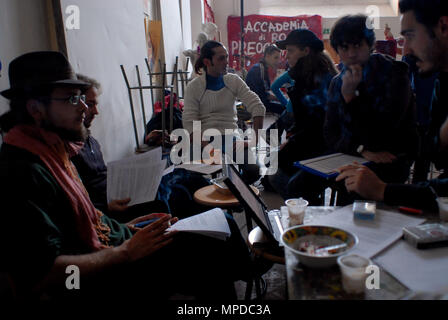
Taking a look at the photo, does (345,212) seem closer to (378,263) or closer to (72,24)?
(378,263)

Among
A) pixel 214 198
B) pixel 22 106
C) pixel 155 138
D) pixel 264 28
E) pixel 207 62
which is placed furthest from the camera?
pixel 264 28

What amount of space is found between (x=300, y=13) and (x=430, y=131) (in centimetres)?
949

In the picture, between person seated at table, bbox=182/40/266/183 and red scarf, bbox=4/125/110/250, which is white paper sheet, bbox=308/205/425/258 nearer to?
red scarf, bbox=4/125/110/250

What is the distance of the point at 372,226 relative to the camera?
3.34 feet

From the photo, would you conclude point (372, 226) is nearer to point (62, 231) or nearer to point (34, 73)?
point (62, 231)

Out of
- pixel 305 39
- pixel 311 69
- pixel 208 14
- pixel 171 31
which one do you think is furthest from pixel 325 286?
pixel 208 14

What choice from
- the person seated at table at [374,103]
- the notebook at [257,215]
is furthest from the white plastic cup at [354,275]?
the person seated at table at [374,103]

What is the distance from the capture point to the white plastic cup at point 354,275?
29.1 inches

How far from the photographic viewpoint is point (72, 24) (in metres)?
2.08

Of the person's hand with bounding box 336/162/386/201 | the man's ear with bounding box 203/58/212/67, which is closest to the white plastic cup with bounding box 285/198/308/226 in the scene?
the person's hand with bounding box 336/162/386/201

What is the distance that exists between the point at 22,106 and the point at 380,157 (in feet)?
5.25

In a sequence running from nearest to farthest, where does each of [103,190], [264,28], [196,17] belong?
1. [103,190]
2. [196,17]
3. [264,28]

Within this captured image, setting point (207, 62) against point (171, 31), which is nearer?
point (207, 62)

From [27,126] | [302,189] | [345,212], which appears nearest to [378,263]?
[345,212]
